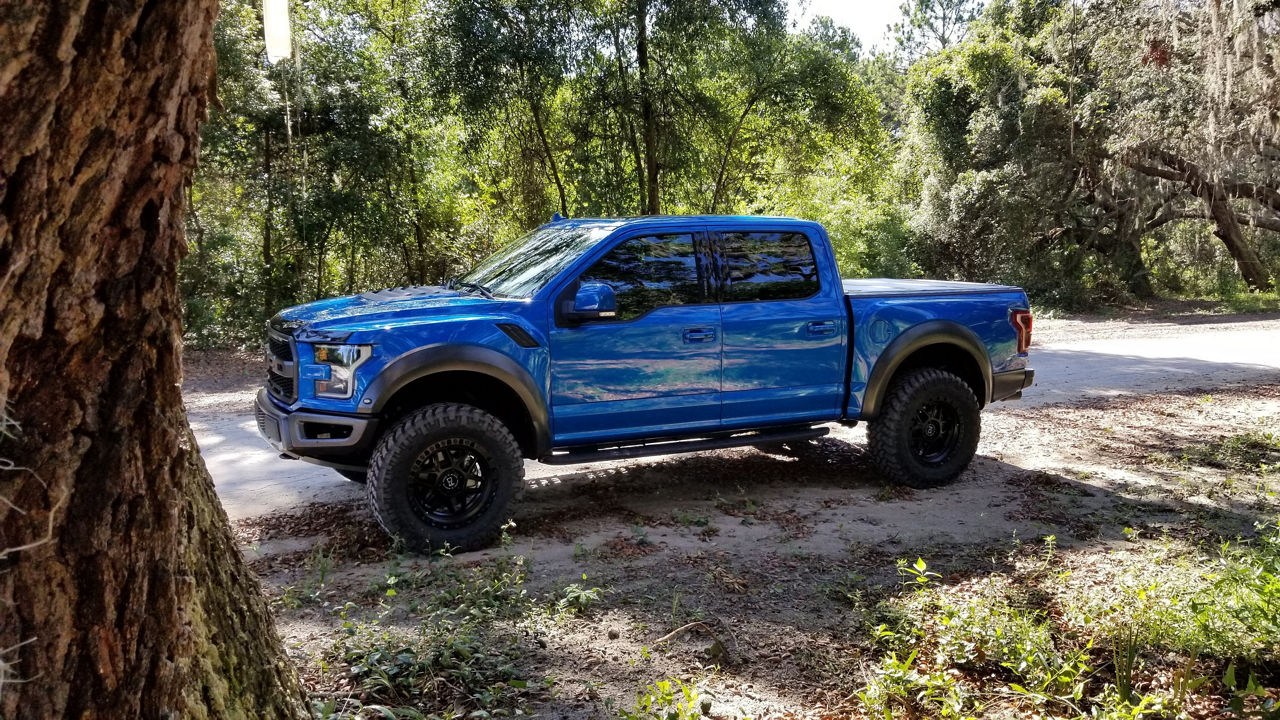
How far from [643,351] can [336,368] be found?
190 cm

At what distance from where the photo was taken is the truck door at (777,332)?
6422 millimetres

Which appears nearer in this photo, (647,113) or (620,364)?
(620,364)

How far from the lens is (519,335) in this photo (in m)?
5.70

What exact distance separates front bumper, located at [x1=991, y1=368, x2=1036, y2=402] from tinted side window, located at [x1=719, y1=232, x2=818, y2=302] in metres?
1.77

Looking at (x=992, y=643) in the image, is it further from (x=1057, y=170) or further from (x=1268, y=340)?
(x=1057, y=170)

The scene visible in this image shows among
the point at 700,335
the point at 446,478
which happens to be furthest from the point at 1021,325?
the point at 446,478

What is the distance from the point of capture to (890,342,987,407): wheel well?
7199 millimetres

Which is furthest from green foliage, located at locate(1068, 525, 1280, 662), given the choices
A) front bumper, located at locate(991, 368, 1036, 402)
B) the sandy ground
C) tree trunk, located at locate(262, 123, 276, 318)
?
tree trunk, located at locate(262, 123, 276, 318)

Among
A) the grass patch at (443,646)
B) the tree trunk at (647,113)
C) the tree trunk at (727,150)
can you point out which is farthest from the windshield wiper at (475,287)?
the tree trunk at (727,150)

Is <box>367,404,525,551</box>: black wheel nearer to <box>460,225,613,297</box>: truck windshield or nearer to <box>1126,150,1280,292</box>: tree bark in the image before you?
<box>460,225,613,297</box>: truck windshield

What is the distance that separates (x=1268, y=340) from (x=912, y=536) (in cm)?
1328

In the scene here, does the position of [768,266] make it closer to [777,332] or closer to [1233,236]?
[777,332]

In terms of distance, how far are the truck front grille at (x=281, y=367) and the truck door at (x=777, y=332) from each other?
2.74 metres

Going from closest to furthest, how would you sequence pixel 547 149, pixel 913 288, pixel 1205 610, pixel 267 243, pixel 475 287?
1. pixel 1205 610
2. pixel 475 287
3. pixel 913 288
4. pixel 547 149
5. pixel 267 243
